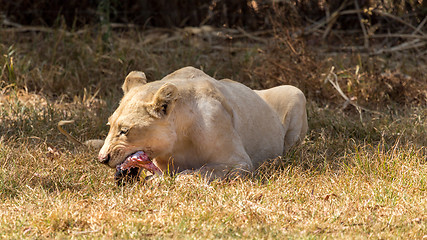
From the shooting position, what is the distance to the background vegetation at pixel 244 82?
4.09 metres

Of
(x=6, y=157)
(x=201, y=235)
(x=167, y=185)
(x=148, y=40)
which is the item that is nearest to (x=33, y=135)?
(x=6, y=157)

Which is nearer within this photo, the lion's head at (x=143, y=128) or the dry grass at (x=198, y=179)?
the dry grass at (x=198, y=179)

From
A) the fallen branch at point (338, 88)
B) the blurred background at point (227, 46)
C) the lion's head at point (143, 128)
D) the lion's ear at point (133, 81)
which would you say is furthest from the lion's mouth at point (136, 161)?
the fallen branch at point (338, 88)

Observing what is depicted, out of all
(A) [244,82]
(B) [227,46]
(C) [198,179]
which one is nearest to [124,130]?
(C) [198,179]

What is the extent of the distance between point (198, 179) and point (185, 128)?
0.41 meters

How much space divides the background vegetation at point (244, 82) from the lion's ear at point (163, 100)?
0.53 metres

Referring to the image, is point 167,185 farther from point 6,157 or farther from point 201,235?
point 6,157

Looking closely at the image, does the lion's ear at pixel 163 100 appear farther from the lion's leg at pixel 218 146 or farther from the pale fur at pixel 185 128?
the lion's leg at pixel 218 146

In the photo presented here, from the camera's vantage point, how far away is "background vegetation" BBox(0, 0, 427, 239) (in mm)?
4086

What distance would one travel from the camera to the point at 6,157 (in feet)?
17.8

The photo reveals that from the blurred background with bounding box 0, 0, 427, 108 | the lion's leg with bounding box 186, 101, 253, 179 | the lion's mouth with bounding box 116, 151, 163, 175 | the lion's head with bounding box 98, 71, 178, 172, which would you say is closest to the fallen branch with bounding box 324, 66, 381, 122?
the blurred background with bounding box 0, 0, 427, 108

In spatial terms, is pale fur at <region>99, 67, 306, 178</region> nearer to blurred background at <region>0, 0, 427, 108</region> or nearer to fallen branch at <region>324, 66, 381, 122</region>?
fallen branch at <region>324, 66, 381, 122</region>

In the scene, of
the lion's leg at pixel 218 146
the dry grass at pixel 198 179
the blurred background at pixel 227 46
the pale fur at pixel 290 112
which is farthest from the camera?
the blurred background at pixel 227 46

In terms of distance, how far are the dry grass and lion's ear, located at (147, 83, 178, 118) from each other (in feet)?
1.68
